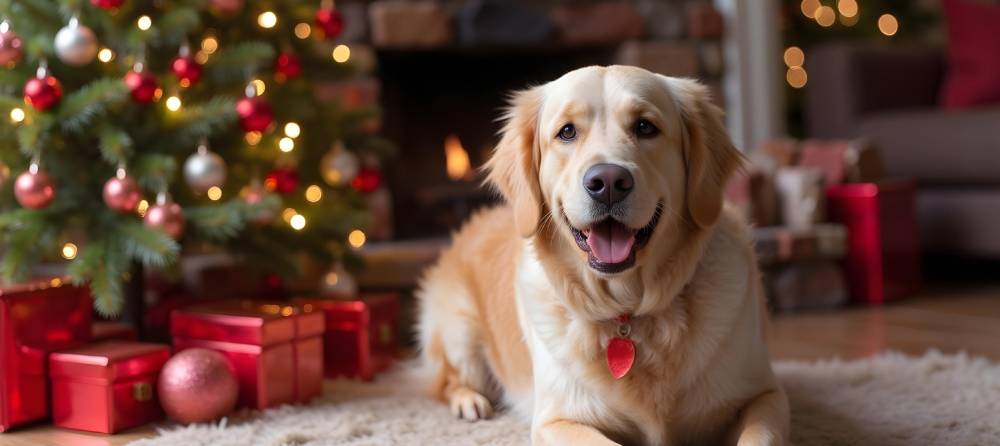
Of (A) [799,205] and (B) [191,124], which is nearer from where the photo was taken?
(B) [191,124]

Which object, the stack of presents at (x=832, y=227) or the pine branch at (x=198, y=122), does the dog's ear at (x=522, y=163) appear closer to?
the pine branch at (x=198, y=122)

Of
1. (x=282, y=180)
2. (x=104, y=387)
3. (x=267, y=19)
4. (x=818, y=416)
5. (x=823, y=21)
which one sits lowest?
(x=818, y=416)

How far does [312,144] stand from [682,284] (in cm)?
160

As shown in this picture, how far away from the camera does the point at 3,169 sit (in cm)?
253

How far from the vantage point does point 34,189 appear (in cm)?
237

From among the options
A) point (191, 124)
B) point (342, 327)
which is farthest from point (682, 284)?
point (191, 124)

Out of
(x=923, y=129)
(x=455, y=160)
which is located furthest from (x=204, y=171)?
(x=923, y=129)

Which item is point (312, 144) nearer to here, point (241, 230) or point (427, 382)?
point (241, 230)

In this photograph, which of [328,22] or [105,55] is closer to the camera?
[105,55]

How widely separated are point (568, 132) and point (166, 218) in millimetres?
1169

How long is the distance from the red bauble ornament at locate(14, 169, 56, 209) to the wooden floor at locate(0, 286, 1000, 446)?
546 mm

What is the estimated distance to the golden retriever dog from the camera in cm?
169

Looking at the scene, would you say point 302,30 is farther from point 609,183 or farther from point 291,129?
point 609,183

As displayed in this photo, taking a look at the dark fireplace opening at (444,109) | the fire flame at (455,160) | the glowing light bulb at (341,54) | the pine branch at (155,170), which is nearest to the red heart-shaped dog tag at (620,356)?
the pine branch at (155,170)
